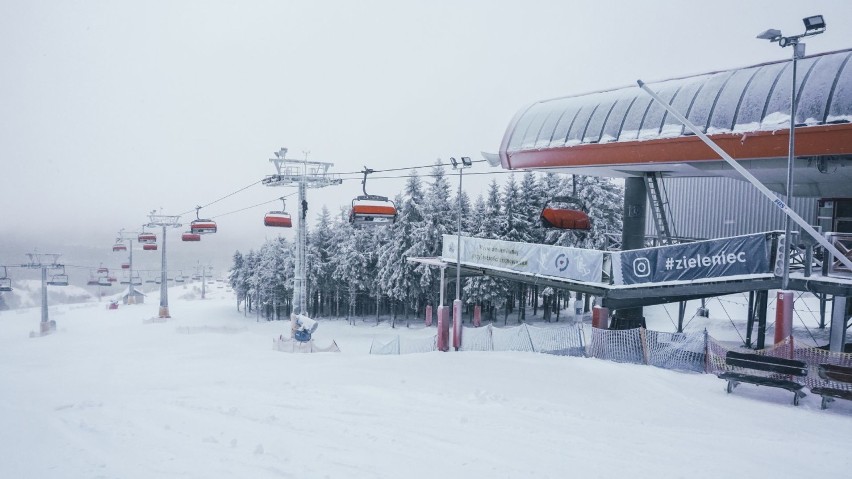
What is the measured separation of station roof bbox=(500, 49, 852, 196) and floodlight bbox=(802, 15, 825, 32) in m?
5.03

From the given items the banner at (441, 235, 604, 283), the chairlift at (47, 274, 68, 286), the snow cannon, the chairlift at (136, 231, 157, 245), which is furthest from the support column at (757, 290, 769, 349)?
the chairlift at (47, 274, 68, 286)

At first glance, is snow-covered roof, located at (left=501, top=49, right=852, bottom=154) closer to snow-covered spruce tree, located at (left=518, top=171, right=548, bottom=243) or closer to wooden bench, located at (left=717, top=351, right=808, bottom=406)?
wooden bench, located at (left=717, top=351, right=808, bottom=406)

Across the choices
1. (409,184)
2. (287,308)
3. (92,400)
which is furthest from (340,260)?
(92,400)

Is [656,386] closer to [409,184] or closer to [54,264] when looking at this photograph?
[409,184]

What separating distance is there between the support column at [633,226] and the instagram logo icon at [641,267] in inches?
155

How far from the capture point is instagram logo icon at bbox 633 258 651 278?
1551 cm

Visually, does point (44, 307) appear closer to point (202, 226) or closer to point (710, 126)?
point (202, 226)

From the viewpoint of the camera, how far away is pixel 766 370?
32.7ft

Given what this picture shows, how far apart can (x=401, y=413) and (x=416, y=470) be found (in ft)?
8.80

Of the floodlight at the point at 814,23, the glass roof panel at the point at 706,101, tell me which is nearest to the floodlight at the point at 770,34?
the floodlight at the point at 814,23

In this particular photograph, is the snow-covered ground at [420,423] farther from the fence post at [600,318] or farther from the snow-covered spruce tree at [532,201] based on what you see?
the snow-covered spruce tree at [532,201]

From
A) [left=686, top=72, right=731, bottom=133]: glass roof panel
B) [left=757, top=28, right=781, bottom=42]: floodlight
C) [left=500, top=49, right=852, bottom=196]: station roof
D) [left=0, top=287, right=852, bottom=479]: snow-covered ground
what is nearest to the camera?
[left=0, top=287, right=852, bottom=479]: snow-covered ground

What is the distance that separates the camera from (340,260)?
1944 inches

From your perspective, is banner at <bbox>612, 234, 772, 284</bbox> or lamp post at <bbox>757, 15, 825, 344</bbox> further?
banner at <bbox>612, 234, 772, 284</bbox>
